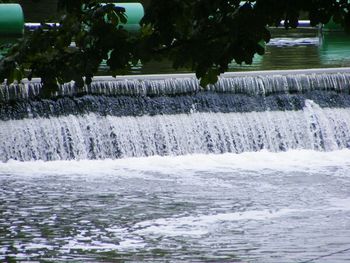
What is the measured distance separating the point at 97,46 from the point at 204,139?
8258mm

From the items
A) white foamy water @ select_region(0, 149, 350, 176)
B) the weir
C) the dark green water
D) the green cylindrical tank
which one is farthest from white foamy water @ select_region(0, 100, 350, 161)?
the green cylindrical tank

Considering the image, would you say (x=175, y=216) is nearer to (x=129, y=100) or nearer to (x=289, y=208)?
(x=289, y=208)

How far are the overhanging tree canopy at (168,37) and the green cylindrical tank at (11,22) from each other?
17092 mm

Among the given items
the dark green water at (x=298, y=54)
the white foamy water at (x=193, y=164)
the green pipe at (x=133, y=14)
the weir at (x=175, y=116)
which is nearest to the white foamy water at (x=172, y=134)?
the weir at (x=175, y=116)

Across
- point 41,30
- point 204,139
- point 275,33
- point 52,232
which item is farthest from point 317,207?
point 275,33

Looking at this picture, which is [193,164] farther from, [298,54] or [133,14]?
[133,14]

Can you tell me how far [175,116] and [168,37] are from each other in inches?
339

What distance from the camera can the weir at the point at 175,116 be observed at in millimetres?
12211

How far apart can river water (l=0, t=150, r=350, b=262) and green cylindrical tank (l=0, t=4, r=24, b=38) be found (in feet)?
33.0

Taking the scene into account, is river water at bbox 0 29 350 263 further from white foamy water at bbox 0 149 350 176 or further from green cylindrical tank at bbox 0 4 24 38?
green cylindrical tank at bbox 0 4 24 38

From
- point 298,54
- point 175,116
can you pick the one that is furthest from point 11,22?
point 175,116

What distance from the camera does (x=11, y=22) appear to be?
2153 cm

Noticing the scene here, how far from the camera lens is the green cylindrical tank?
2145 centimetres

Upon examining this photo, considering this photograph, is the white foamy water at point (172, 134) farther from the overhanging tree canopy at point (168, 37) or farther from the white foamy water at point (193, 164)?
the overhanging tree canopy at point (168, 37)
